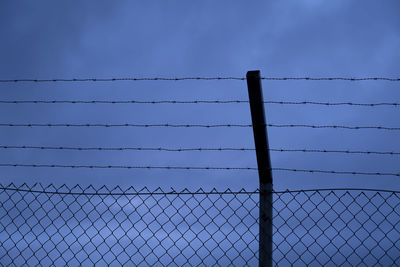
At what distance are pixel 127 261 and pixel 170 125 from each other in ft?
3.07

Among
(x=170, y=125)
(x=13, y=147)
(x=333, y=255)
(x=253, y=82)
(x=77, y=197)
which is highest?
(x=253, y=82)

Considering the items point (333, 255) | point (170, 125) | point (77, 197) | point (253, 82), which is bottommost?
point (333, 255)

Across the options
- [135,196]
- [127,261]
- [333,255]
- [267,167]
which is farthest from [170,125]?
[333,255]

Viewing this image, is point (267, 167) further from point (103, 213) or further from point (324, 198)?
point (103, 213)

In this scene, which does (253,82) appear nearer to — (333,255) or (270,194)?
(270,194)

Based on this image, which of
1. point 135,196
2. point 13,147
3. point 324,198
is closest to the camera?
point 324,198

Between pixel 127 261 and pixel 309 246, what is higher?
pixel 309 246

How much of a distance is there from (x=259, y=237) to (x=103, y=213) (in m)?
1.02

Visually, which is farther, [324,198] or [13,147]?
[13,147]

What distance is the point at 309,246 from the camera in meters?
2.62

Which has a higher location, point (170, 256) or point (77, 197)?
point (77, 197)

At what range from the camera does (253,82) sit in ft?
8.81

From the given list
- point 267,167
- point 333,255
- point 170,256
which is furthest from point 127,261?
point 333,255

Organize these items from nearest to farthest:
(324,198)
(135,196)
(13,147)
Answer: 1. (324,198)
2. (135,196)
3. (13,147)
